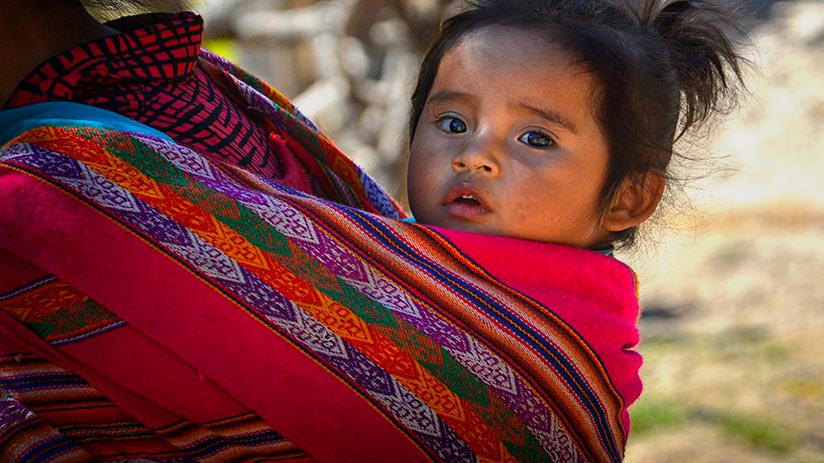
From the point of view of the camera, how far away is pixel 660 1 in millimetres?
2289

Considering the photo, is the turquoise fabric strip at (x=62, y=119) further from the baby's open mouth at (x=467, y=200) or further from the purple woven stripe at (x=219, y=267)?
the baby's open mouth at (x=467, y=200)

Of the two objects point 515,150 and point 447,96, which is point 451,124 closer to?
point 447,96

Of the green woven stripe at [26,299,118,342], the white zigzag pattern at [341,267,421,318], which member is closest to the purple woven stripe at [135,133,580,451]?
the white zigzag pattern at [341,267,421,318]

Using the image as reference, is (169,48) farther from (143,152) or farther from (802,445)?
(802,445)

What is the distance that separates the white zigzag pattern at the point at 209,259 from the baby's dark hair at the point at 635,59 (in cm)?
85

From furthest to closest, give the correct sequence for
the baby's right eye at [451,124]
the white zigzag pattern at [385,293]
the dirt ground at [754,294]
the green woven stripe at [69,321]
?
the dirt ground at [754,294] < the baby's right eye at [451,124] < the white zigzag pattern at [385,293] < the green woven stripe at [69,321]

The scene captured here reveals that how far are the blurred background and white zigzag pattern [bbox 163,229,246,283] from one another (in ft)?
3.83

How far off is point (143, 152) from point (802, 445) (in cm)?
316

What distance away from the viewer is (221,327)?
1.60 m

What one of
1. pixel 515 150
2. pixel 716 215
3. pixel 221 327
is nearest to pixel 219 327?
pixel 221 327

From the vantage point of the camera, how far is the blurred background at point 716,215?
423 cm

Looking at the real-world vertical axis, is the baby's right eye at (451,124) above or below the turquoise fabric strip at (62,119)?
above

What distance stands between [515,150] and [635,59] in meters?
0.33

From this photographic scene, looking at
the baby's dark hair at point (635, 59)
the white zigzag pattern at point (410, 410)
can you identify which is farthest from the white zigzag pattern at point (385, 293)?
the baby's dark hair at point (635, 59)
